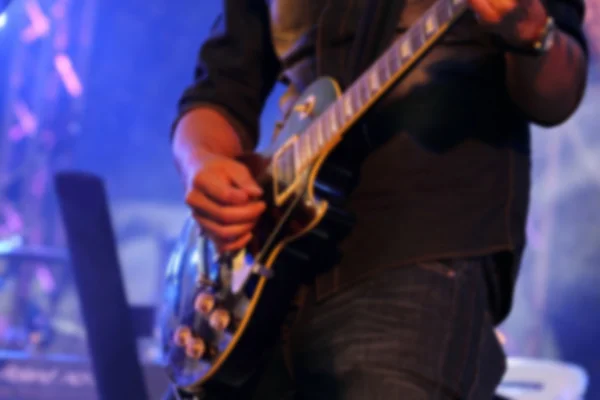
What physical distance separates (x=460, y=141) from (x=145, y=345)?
13.6 feet

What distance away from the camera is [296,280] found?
1.00 meters

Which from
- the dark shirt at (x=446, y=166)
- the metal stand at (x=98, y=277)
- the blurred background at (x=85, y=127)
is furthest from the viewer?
the blurred background at (x=85, y=127)

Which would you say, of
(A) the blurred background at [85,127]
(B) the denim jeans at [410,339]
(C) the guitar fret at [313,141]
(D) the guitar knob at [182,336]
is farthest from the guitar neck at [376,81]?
(A) the blurred background at [85,127]

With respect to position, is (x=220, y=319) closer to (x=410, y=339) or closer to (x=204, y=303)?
(x=204, y=303)

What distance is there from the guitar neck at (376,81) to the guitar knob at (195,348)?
31cm

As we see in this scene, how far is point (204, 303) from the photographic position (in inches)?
43.9

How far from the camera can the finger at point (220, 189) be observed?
1.01 m

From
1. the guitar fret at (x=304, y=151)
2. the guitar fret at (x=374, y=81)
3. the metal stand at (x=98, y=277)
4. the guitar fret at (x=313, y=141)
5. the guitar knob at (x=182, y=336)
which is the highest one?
the guitar fret at (x=374, y=81)

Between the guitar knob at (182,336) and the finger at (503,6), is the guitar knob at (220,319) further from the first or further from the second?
the finger at (503,6)

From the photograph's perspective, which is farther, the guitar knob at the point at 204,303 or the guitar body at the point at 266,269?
the guitar knob at the point at 204,303

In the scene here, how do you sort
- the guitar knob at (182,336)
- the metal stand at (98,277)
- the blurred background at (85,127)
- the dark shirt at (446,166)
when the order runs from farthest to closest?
the blurred background at (85,127) → the metal stand at (98,277) → the guitar knob at (182,336) → the dark shirt at (446,166)

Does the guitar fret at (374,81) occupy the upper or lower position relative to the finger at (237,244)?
upper

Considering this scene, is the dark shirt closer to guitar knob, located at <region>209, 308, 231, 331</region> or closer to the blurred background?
guitar knob, located at <region>209, 308, 231, 331</region>

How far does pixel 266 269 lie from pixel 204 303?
0.56 feet
